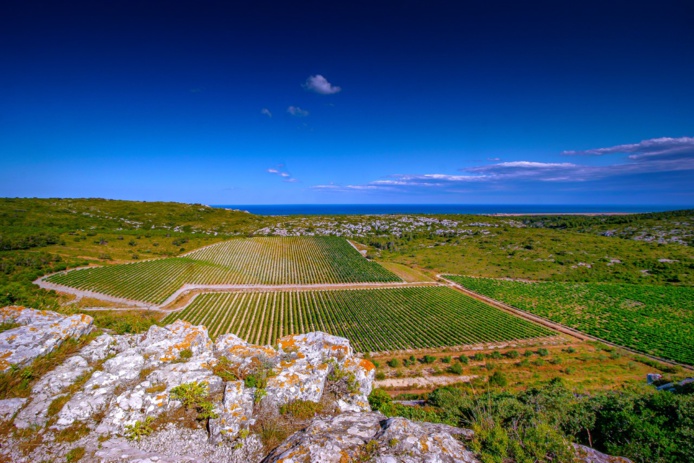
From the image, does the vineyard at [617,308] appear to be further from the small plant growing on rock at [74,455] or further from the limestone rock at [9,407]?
the limestone rock at [9,407]

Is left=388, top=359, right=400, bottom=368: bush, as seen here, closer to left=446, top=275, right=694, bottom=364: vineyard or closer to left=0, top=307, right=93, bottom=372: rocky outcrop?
left=0, top=307, right=93, bottom=372: rocky outcrop

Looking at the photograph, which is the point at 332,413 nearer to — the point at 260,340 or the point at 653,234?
the point at 260,340

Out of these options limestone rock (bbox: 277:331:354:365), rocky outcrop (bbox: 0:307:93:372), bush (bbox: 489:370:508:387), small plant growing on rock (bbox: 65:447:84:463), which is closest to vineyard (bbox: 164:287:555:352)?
bush (bbox: 489:370:508:387)

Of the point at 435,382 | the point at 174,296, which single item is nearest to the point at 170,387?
the point at 435,382

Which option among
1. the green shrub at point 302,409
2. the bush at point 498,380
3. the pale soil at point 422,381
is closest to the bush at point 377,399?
the green shrub at point 302,409

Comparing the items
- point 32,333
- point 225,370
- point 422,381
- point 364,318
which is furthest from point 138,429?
point 364,318
